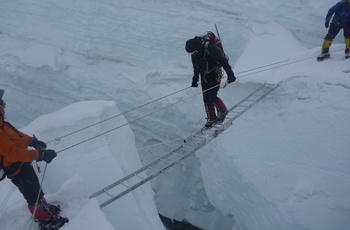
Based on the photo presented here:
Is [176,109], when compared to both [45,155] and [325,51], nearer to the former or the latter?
[325,51]

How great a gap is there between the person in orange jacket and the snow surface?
0.71ft

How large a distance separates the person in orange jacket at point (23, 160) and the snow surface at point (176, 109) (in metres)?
0.22

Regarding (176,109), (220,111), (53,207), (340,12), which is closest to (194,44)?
(220,111)

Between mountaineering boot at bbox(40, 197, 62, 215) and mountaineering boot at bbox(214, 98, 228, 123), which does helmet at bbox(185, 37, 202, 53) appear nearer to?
mountaineering boot at bbox(214, 98, 228, 123)

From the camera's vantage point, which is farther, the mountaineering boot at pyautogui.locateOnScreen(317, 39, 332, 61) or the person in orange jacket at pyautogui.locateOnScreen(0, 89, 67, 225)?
the mountaineering boot at pyautogui.locateOnScreen(317, 39, 332, 61)

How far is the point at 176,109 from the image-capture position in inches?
239

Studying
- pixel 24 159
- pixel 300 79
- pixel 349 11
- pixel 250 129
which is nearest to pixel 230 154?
pixel 250 129

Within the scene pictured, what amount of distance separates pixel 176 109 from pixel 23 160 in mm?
3874

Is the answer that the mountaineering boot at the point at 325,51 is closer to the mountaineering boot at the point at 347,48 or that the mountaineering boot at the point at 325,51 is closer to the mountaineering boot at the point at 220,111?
the mountaineering boot at the point at 347,48

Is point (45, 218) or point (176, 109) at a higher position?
point (45, 218)

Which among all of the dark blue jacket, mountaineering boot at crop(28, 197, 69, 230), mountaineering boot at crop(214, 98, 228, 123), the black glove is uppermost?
the dark blue jacket

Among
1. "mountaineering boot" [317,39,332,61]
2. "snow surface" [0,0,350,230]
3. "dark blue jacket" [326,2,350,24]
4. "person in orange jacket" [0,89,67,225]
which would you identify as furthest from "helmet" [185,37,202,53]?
"dark blue jacket" [326,2,350,24]

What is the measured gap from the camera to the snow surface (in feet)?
11.7

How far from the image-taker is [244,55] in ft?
18.2
